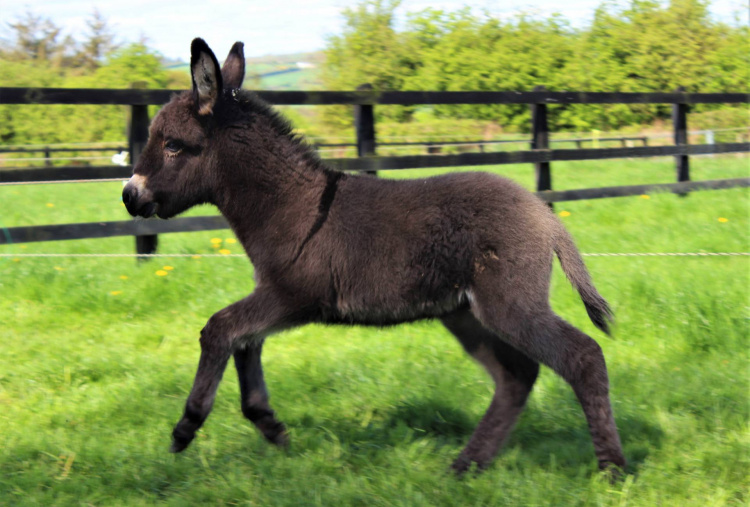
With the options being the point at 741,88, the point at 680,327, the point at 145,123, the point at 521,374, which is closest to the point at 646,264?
the point at 680,327

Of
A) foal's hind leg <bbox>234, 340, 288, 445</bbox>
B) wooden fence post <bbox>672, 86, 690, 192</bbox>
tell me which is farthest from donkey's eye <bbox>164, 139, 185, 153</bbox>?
wooden fence post <bbox>672, 86, 690, 192</bbox>

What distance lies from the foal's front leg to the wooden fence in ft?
8.21

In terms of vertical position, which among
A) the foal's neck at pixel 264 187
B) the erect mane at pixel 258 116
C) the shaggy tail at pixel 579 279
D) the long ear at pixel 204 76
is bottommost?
the shaggy tail at pixel 579 279

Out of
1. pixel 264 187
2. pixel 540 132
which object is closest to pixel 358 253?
pixel 264 187

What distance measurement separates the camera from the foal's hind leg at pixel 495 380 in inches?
132

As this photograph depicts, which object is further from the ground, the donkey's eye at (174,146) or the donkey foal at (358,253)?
the donkey's eye at (174,146)

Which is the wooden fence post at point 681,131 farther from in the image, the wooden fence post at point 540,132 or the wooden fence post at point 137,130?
the wooden fence post at point 137,130

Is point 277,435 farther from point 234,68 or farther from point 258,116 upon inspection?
point 234,68

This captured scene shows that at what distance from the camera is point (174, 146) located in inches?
135

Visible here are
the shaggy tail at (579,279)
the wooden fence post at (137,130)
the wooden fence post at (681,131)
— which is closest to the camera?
the shaggy tail at (579,279)

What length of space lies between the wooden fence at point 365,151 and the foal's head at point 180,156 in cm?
217

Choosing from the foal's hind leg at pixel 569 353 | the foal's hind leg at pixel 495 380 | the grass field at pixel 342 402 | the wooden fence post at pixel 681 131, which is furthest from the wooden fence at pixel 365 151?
the foal's hind leg at pixel 569 353

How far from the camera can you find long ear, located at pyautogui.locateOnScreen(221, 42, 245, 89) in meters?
3.67

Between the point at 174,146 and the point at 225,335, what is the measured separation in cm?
90
